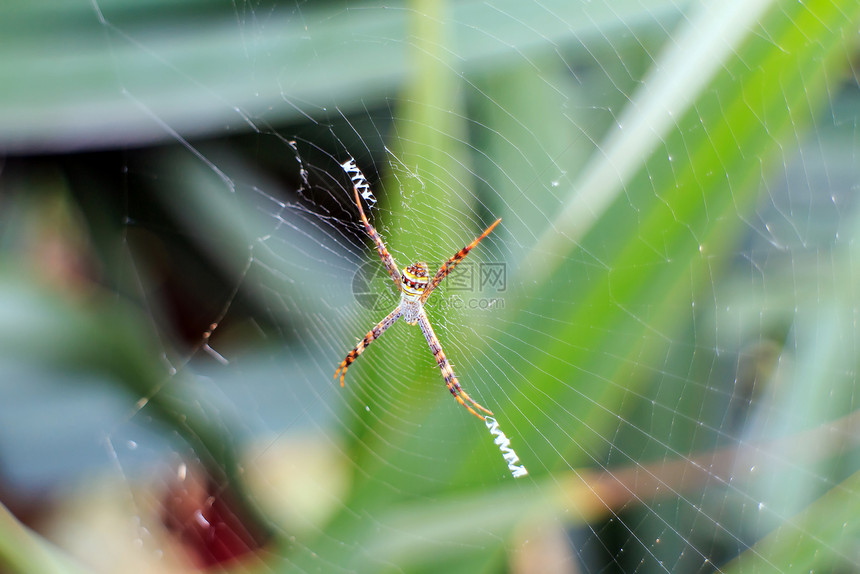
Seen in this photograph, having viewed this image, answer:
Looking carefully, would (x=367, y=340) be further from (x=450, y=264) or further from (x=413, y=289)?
(x=450, y=264)

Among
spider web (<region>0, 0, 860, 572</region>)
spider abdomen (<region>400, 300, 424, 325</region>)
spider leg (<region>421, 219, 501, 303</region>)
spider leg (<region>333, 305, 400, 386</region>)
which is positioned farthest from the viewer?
spider abdomen (<region>400, 300, 424, 325</region>)

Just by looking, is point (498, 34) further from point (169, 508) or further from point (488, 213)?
point (169, 508)

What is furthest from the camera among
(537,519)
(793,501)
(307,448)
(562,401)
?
(307,448)

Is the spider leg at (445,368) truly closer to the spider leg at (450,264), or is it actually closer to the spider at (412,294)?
the spider at (412,294)

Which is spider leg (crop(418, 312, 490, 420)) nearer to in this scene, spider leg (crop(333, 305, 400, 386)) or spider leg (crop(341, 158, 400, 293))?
spider leg (crop(333, 305, 400, 386))

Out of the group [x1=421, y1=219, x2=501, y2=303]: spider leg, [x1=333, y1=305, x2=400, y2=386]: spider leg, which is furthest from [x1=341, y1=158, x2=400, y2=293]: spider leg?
[x1=333, y1=305, x2=400, y2=386]: spider leg

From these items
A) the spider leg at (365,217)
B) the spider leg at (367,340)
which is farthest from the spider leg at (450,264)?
the spider leg at (367,340)

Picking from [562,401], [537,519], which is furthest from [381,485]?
[562,401]
